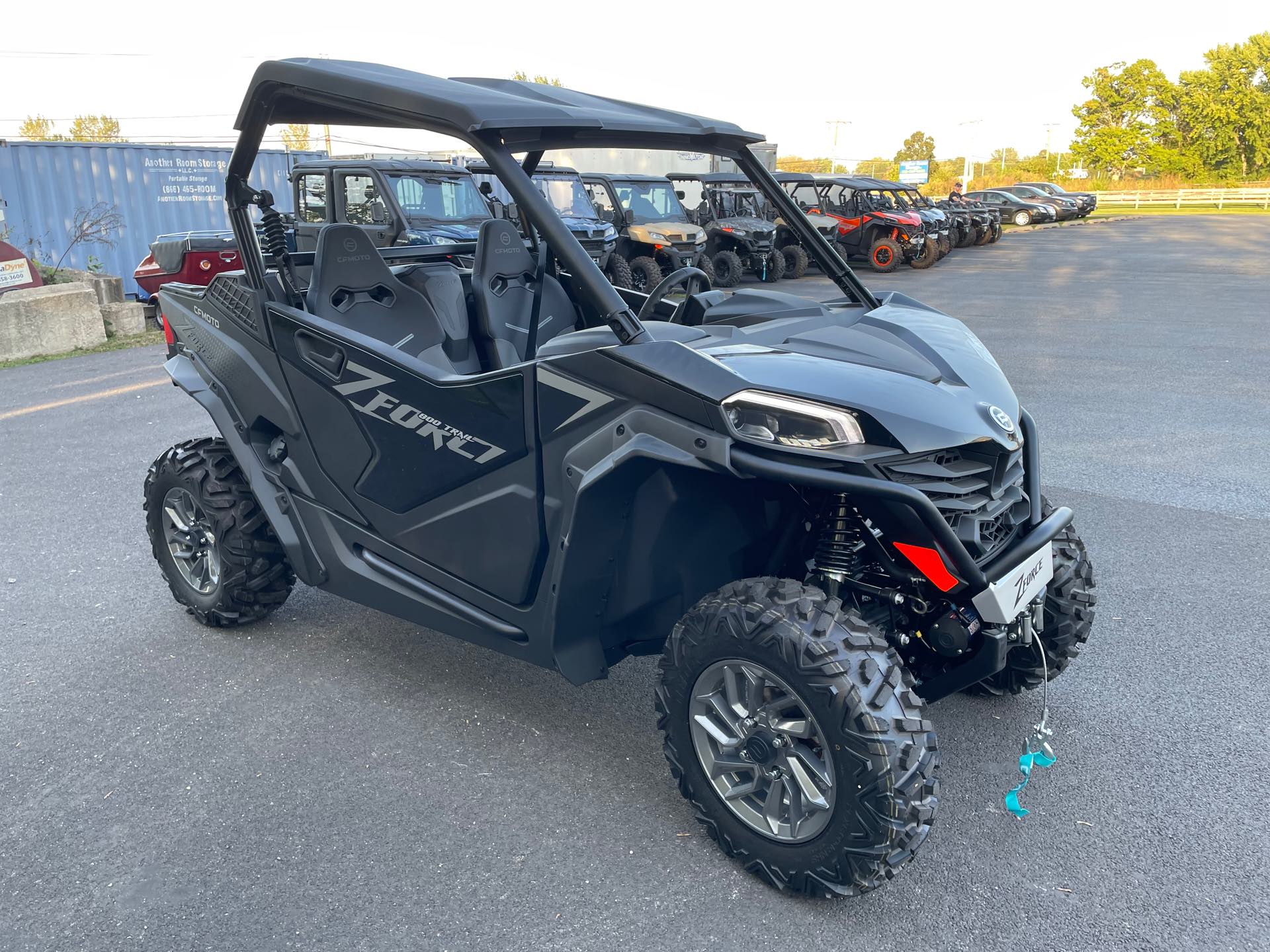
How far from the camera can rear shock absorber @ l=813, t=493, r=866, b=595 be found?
250 cm

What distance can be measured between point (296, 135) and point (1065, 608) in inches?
515

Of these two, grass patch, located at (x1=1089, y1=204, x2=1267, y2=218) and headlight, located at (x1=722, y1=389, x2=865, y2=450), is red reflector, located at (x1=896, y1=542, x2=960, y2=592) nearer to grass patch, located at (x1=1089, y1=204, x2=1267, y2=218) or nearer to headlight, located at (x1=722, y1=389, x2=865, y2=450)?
headlight, located at (x1=722, y1=389, x2=865, y2=450)

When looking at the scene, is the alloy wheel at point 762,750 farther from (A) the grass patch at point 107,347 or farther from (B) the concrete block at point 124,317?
(B) the concrete block at point 124,317

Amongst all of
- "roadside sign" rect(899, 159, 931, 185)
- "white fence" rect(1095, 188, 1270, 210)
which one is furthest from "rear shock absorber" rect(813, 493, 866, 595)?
"white fence" rect(1095, 188, 1270, 210)

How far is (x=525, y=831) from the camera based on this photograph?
2.71 meters

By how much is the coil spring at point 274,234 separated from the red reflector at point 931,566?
247cm

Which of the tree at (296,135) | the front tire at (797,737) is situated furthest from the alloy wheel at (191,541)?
the front tire at (797,737)

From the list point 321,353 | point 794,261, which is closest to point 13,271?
point 321,353

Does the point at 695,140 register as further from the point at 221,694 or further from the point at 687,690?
the point at 221,694

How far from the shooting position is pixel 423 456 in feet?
9.82

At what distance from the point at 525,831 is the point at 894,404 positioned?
1.48 m

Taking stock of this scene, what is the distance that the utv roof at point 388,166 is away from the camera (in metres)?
11.1

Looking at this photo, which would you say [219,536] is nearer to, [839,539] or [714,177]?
[839,539]

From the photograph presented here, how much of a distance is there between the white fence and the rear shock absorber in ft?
186
